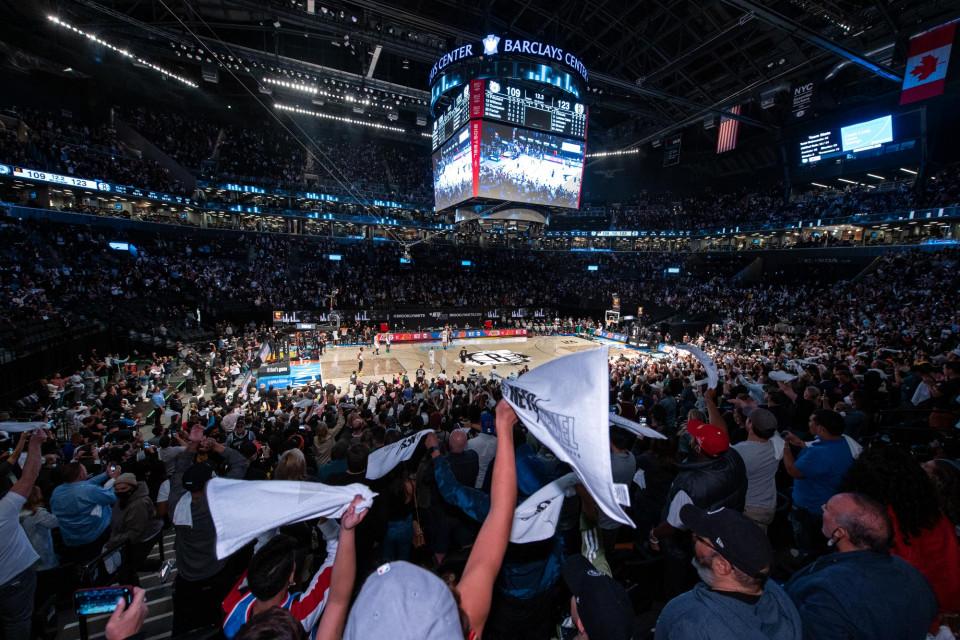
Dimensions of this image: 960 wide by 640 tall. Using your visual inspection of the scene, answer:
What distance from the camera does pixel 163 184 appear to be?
3266cm

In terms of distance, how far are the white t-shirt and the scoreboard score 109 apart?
751 inches

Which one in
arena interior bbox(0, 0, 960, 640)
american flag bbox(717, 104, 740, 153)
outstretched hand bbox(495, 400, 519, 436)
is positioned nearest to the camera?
arena interior bbox(0, 0, 960, 640)

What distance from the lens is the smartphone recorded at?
6.30 ft

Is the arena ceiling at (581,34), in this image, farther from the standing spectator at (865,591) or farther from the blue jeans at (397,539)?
the standing spectator at (865,591)

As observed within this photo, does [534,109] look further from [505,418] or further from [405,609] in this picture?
[405,609]

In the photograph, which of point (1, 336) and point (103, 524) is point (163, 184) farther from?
point (103, 524)

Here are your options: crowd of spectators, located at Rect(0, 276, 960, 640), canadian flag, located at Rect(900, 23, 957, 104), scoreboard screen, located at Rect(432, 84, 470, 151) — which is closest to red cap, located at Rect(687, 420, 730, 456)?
crowd of spectators, located at Rect(0, 276, 960, 640)

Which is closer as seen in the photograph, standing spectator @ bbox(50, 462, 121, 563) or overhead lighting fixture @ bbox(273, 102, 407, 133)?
standing spectator @ bbox(50, 462, 121, 563)

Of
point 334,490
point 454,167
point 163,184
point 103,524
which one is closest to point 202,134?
point 163,184

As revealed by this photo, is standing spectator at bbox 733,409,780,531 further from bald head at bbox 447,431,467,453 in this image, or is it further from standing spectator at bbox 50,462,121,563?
standing spectator at bbox 50,462,121,563

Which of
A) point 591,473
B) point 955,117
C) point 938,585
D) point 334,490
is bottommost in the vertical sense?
point 938,585

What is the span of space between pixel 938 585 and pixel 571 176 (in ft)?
68.9

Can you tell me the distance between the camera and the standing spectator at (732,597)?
1.68 m

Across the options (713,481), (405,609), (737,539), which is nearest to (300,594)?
(405,609)
